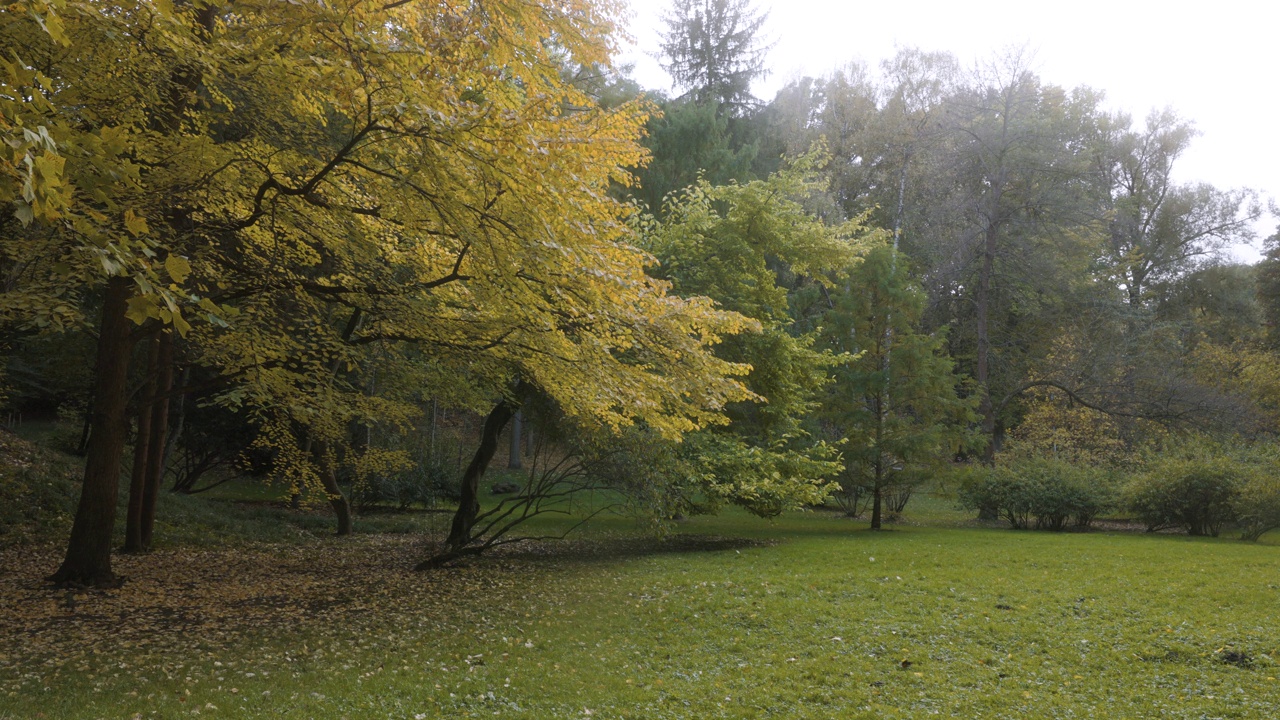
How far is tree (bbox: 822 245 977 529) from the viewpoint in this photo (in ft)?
56.2

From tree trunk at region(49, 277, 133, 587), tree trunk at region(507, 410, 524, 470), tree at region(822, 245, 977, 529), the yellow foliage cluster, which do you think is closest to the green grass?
tree trunk at region(49, 277, 133, 587)

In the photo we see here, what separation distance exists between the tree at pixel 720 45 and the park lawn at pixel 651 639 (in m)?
21.7

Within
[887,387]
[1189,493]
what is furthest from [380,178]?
[1189,493]

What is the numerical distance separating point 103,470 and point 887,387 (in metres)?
14.3

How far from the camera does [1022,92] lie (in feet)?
80.3

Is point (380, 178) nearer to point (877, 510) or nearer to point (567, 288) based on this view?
point (567, 288)

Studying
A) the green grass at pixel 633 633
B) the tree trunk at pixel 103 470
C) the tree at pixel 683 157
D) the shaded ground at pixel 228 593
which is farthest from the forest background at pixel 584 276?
the green grass at pixel 633 633

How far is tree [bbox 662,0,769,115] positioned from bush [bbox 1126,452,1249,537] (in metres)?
18.8

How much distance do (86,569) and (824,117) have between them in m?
27.4

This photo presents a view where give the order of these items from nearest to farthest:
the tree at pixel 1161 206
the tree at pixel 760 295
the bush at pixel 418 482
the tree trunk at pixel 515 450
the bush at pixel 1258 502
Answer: the bush at pixel 1258 502 < the tree at pixel 760 295 < the bush at pixel 418 482 < the tree trunk at pixel 515 450 < the tree at pixel 1161 206

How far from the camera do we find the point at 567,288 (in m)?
6.66

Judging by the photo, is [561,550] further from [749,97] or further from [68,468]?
[749,97]

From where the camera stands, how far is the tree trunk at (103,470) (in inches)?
314

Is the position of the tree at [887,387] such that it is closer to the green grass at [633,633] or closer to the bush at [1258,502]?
the green grass at [633,633]
